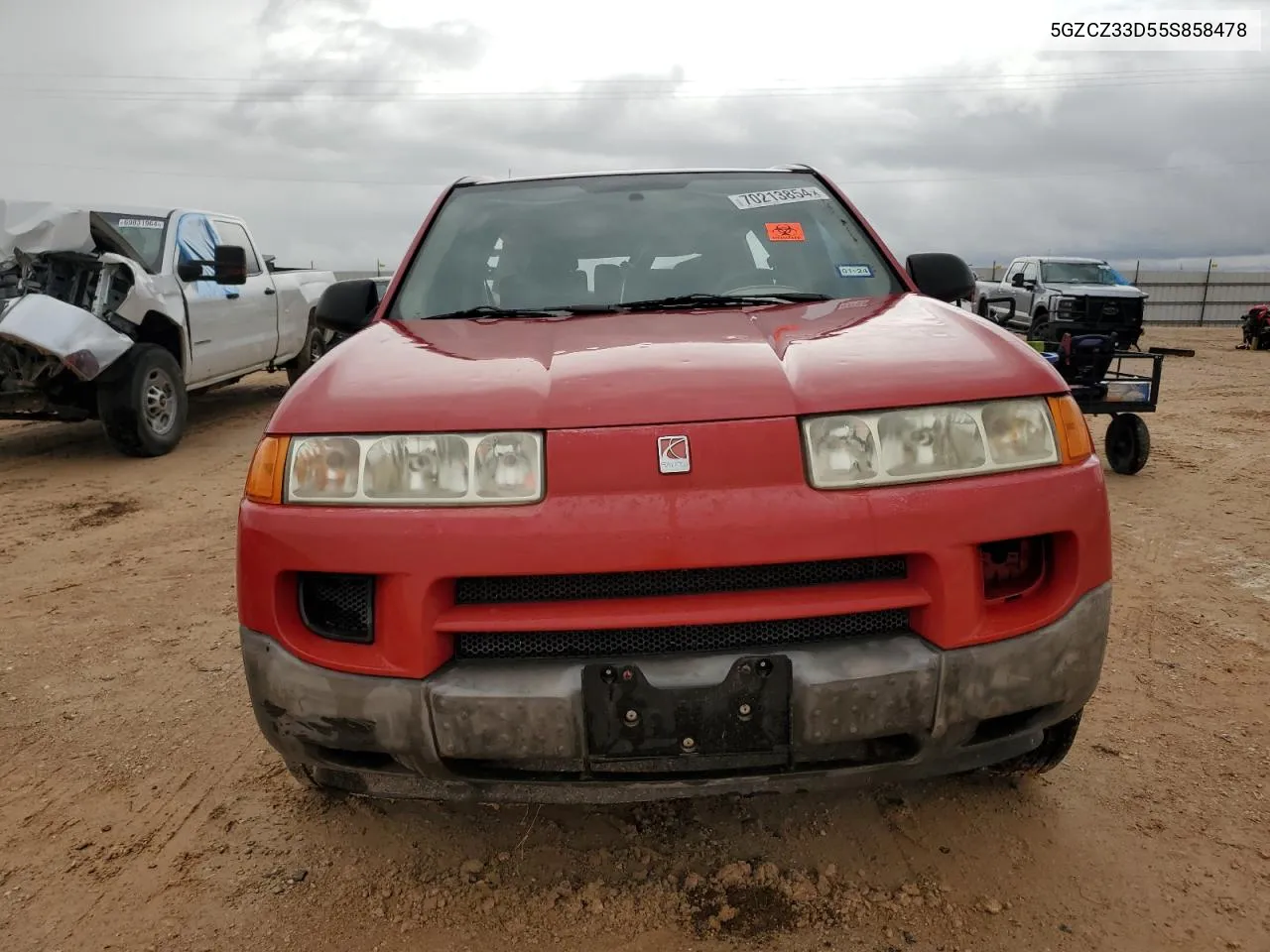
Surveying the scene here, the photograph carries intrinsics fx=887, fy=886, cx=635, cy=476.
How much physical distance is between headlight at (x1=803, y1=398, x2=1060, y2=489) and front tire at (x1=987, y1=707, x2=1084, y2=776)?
2.24 feet

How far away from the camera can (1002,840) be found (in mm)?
2139

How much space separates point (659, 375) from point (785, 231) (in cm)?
138

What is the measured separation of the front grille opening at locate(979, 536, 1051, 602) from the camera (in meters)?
1.78

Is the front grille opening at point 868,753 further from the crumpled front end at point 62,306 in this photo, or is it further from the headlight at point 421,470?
the crumpled front end at point 62,306

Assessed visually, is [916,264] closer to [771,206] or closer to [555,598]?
[771,206]

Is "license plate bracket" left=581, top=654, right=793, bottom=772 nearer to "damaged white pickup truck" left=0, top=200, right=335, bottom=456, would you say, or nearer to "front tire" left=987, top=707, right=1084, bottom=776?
"front tire" left=987, top=707, right=1084, bottom=776

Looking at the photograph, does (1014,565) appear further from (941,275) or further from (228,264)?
(228,264)

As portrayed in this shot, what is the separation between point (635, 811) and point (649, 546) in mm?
1007

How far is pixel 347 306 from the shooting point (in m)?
3.01

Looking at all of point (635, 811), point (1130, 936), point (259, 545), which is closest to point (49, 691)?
point (259, 545)

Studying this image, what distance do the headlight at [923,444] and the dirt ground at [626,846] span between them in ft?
3.17

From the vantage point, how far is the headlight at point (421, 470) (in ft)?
5.48

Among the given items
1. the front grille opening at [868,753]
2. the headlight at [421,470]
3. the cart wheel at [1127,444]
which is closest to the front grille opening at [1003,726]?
the front grille opening at [868,753]

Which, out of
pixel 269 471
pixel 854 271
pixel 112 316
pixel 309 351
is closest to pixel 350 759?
pixel 269 471
